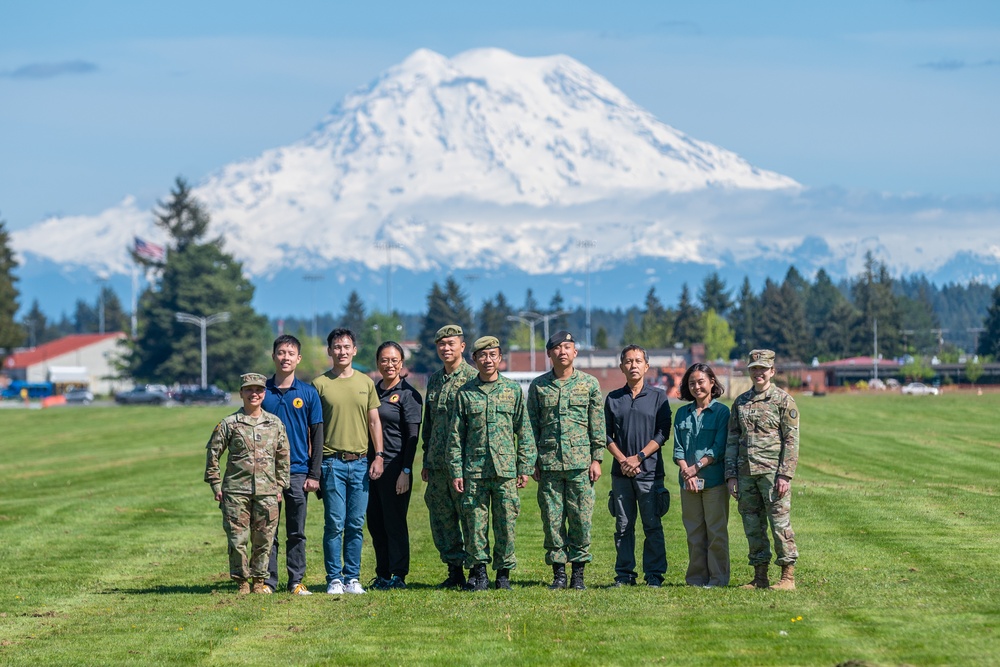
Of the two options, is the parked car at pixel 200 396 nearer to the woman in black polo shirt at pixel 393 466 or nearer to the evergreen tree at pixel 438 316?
the evergreen tree at pixel 438 316

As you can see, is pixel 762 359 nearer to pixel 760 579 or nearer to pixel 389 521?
pixel 760 579

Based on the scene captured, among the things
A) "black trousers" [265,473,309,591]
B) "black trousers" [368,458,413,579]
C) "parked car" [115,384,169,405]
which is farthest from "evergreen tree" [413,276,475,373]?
"black trousers" [265,473,309,591]

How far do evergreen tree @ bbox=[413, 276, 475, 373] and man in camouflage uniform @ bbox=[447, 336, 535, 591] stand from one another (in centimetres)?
15552

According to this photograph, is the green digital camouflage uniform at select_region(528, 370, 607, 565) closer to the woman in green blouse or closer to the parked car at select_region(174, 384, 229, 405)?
the woman in green blouse

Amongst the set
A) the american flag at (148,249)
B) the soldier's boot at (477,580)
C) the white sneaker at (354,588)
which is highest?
the american flag at (148,249)

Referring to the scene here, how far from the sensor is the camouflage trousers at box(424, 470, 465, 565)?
1415 cm

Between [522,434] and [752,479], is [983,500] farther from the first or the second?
[522,434]

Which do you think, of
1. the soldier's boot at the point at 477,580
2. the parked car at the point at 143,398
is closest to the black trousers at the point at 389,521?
the soldier's boot at the point at 477,580

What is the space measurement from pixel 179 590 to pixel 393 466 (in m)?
2.83

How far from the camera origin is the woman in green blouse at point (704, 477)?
46.5 ft

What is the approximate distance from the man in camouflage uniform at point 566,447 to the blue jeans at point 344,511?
5.97 ft

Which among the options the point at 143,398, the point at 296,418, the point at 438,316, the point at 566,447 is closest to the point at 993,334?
the point at 438,316

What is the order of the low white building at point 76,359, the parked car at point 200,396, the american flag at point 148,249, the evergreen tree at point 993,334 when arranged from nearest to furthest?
1. the parked car at point 200,396
2. the american flag at point 148,249
3. the evergreen tree at point 993,334
4. the low white building at point 76,359

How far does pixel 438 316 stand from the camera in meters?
175
